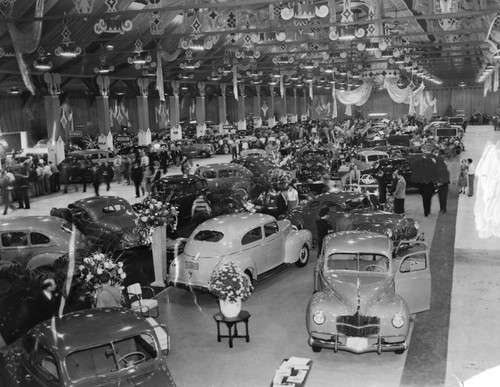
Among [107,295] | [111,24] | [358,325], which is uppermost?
[111,24]

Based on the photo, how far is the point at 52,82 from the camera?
32.5 meters

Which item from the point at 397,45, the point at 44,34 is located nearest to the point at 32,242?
the point at 44,34

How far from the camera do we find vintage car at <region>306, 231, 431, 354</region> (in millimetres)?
7977

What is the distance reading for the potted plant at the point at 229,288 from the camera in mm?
8547

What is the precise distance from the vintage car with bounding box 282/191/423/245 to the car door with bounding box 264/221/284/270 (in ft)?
7.00

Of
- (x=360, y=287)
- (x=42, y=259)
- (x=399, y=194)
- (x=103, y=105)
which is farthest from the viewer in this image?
(x=103, y=105)

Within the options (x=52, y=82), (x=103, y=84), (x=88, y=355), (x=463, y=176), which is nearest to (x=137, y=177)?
(x=463, y=176)

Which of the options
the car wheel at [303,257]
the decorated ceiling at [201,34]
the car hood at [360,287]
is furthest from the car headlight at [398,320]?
the decorated ceiling at [201,34]

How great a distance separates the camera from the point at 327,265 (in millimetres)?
9367

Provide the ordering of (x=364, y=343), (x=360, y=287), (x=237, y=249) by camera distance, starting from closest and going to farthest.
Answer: (x=364, y=343), (x=360, y=287), (x=237, y=249)

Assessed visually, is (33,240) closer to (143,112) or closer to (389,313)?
(389,313)

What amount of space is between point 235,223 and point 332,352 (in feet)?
11.9

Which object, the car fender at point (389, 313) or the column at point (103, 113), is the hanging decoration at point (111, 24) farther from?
the column at point (103, 113)

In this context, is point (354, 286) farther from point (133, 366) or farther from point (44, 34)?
point (44, 34)
